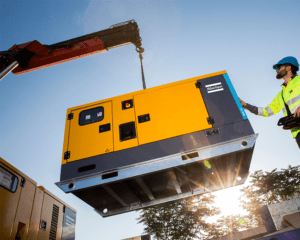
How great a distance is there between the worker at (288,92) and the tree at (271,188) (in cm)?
2216

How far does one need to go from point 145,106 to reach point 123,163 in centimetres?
101

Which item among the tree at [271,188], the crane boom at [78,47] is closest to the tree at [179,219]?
the tree at [271,188]

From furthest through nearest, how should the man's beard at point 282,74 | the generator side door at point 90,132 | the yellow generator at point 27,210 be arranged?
the generator side door at point 90,132
the yellow generator at point 27,210
the man's beard at point 282,74

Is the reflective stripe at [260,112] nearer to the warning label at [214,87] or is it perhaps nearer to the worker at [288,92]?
the worker at [288,92]

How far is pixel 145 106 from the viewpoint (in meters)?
3.54

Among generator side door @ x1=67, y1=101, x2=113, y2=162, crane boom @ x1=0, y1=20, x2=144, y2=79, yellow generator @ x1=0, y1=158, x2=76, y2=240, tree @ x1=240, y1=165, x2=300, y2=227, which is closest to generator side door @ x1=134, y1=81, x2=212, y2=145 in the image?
generator side door @ x1=67, y1=101, x2=113, y2=162

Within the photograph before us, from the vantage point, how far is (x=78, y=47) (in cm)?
570

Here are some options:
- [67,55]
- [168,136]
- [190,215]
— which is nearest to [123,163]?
[168,136]

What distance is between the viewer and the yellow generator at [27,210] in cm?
316

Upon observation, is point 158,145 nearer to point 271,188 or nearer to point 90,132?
point 90,132

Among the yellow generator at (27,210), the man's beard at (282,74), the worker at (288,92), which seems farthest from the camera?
the yellow generator at (27,210)

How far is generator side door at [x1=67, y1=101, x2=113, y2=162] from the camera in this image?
3.31 metres

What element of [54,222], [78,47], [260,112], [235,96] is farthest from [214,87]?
[54,222]

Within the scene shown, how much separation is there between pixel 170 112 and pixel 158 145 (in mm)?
593
